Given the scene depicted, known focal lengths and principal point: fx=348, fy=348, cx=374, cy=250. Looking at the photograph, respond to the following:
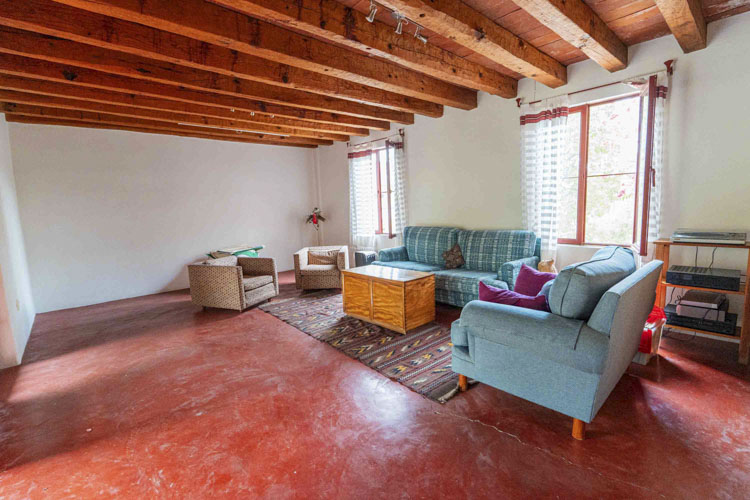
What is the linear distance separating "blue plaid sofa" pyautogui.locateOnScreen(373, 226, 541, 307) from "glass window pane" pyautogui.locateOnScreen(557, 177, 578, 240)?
297mm

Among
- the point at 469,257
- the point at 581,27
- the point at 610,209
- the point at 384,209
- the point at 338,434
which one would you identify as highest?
the point at 581,27

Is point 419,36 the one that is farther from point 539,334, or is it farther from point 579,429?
point 579,429

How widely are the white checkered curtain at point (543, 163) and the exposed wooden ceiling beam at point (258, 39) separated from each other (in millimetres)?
1166

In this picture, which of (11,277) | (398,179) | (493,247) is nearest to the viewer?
(11,277)

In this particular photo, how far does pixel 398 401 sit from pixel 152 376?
193cm

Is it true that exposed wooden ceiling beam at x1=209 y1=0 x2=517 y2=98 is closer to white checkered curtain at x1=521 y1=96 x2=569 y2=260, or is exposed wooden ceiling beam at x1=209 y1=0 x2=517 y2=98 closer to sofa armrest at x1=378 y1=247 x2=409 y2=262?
white checkered curtain at x1=521 y1=96 x2=569 y2=260

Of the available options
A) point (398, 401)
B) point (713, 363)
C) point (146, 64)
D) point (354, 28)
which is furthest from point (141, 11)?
point (713, 363)

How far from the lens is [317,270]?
5016 mm

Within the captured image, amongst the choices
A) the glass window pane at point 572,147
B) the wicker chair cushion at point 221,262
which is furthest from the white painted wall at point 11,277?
the glass window pane at point 572,147

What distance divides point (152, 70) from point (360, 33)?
1781mm

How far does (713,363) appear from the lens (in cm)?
256

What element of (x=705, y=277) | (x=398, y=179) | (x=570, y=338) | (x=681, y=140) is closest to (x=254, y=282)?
(x=398, y=179)

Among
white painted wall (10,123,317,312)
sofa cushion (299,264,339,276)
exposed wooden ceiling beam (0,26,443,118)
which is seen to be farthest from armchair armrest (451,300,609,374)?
white painted wall (10,123,317,312)

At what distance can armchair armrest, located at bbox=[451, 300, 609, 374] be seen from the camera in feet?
5.43
